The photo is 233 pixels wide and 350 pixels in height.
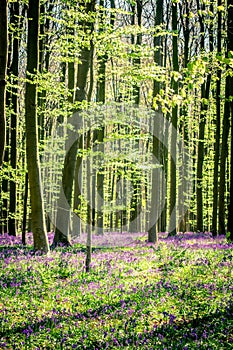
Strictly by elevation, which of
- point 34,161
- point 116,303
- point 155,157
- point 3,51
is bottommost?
point 116,303

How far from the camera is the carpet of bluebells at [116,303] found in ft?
19.2

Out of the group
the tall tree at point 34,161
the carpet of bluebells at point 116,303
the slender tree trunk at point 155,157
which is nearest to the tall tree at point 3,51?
the carpet of bluebells at point 116,303

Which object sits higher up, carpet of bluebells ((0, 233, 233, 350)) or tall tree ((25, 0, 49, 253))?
tall tree ((25, 0, 49, 253))

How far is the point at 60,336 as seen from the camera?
607 cm

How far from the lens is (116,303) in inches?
307

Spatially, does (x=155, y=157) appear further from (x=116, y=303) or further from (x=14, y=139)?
(x=116, y=303)

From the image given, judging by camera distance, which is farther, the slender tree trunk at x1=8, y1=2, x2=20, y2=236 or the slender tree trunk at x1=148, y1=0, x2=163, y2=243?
the slender tree trunk at x1=8, y1=2, x2=20, y2=236

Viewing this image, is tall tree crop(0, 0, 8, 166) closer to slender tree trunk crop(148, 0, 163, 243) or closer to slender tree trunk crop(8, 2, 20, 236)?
slender tree trunk crop(148, 0, 163, 243)

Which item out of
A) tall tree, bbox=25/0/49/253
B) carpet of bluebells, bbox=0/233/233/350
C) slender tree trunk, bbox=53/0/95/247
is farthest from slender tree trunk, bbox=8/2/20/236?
carpet of bluebells, bbox=0/233/233/350

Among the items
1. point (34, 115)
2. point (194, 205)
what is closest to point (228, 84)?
point (34, 115)

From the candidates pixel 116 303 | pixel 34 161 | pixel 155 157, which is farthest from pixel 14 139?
pixel 116 303

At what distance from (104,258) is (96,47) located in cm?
649

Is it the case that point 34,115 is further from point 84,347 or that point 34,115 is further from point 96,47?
point 84,347

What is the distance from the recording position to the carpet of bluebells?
19.2 ft
